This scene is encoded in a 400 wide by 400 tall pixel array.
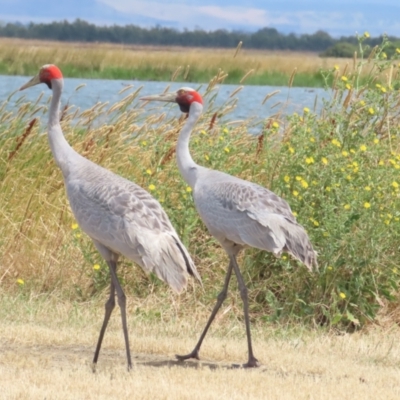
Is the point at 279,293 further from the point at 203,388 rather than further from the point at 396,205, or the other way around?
the point at 203,388

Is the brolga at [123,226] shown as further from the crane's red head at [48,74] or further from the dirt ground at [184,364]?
the crane's red head at [48,74]

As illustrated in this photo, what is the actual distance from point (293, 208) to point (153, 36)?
245 ft

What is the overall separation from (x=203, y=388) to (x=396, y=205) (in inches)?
108

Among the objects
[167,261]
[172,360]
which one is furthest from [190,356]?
[167,261]

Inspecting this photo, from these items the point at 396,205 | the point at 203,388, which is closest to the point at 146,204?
the point at 203,388

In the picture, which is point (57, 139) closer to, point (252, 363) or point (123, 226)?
point (123, 226)

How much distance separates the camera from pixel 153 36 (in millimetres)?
80812

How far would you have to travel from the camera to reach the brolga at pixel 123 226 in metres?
5.75

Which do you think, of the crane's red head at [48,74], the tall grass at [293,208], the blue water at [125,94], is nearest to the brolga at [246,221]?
the tall grass at [293,208]

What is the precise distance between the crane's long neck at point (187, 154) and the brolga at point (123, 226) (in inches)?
23.5

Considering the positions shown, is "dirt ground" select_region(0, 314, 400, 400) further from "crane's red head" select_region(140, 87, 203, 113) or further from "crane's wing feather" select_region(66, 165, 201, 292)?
"crane's red head" select_region(140, 87, 203, 113)

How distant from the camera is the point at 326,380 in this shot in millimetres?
5637

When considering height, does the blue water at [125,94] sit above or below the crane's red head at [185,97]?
below

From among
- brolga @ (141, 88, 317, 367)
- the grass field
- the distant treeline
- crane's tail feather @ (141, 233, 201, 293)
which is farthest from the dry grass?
the distant treeline
